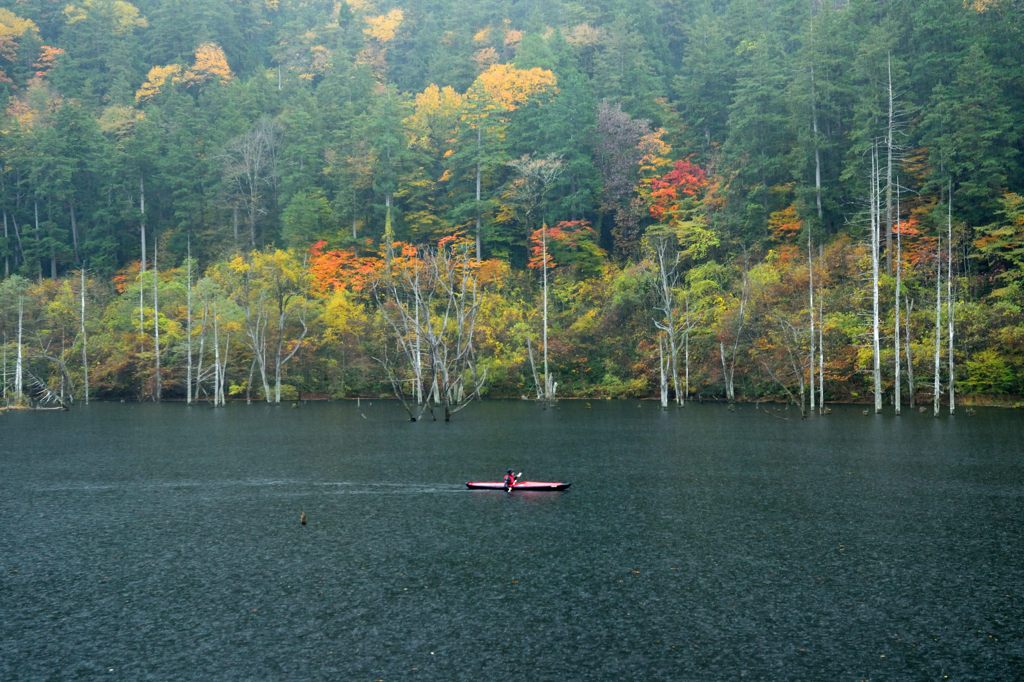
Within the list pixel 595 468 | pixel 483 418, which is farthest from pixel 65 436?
pixel 595 468

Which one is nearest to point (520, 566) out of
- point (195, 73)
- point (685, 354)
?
point (685, 354)

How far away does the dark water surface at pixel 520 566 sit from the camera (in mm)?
8688

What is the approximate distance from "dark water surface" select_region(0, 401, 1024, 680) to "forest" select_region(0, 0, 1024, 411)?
19211mm

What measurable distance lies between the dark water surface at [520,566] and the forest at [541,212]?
1921 cm

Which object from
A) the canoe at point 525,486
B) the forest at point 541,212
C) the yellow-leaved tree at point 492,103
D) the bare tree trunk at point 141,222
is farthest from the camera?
the bare tree trunk at point 141,222

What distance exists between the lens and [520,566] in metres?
12.3

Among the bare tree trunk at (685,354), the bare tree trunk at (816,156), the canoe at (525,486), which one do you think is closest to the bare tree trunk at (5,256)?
the bare tree trunk at (685,354)

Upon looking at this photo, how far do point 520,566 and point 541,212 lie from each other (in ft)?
183

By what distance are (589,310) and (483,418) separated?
20243 mm

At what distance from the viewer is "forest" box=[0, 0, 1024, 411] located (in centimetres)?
4584

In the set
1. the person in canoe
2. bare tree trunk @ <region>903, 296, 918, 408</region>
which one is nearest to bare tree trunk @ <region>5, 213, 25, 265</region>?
the person in canoe

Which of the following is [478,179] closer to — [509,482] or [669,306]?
[669,306]

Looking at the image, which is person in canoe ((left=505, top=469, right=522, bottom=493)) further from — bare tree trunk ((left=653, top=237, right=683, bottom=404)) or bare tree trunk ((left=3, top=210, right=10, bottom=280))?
bare tree trunk ((left=3, top=210, right=10, bottom=280))

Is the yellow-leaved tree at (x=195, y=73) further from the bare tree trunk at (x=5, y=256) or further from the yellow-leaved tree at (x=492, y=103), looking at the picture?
the yellow-leaved tree at (x=492, y=103)
